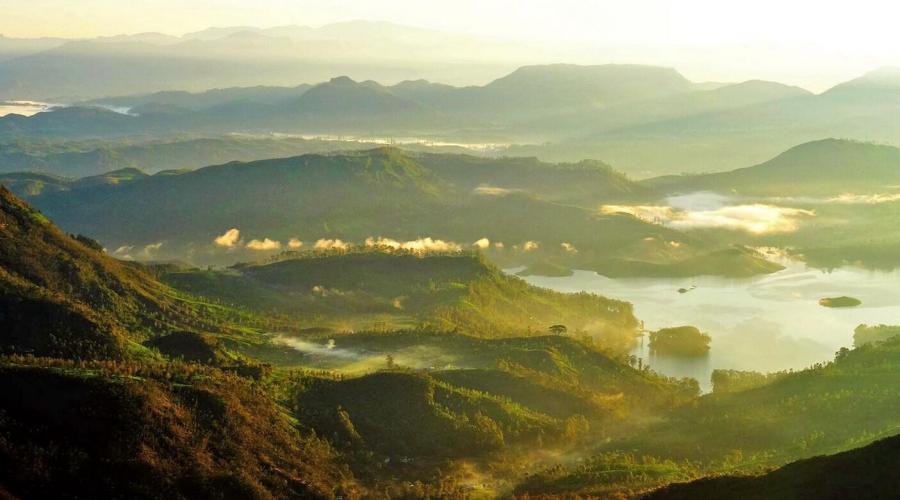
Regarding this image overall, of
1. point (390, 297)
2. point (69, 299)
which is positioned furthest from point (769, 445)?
point (390, 297)

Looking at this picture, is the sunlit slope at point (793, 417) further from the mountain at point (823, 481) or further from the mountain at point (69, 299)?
the mountain at point (69, 299)

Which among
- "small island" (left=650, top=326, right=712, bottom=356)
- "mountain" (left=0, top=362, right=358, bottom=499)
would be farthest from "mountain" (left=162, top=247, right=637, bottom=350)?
"mountain" (left=0, top=362, right=358, bottom=499)

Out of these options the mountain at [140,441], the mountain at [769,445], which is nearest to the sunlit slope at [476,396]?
the mountain at [769,445]

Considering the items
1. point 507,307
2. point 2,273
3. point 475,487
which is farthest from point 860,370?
point 2,273

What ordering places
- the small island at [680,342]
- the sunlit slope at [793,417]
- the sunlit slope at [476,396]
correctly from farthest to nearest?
1. the small island at [680,342]
2. the sunlit slope at [793,417]
3. the sunlit slope at [476,396]

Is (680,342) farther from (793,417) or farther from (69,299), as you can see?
(69,299)

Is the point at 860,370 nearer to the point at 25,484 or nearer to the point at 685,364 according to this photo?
the point at 685,364

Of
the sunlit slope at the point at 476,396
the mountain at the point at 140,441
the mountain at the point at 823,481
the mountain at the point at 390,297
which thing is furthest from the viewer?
the mountain at the point at 390,297
